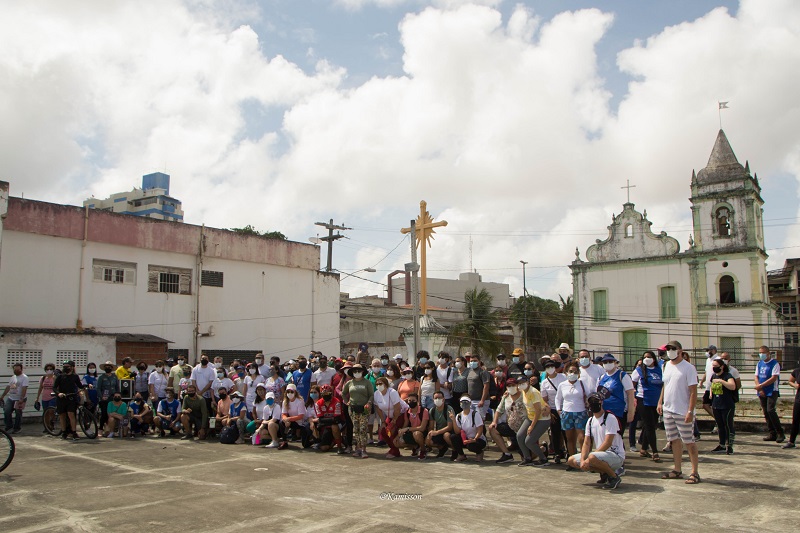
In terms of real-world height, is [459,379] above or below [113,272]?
below

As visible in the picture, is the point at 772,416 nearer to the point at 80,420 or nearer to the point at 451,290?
the point at 80,420

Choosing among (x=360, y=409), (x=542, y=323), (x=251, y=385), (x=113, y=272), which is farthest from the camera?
(x=542, y=323)

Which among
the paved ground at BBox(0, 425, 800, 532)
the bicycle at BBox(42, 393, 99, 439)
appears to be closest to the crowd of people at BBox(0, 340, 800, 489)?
the bicycle at BBox(42, 393, 99, 439)

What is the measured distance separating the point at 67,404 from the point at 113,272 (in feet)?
39.2

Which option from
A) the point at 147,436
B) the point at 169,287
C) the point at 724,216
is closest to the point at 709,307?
the point at 724,216

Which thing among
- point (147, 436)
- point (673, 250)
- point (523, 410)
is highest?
point (673, 250)

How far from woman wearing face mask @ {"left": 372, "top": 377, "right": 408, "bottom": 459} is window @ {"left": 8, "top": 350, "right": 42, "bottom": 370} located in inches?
514

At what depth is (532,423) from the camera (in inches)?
410

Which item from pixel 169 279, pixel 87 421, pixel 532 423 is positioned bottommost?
pixel 87 421

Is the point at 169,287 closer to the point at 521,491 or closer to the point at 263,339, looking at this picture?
the point at 263,339

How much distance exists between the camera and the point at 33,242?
75.9 ft

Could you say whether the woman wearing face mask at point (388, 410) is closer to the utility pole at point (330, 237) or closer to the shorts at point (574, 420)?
the shorts at point (574, 420)

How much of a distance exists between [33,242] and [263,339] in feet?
33.8

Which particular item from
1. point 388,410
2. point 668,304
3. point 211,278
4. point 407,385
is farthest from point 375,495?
point 668,304
